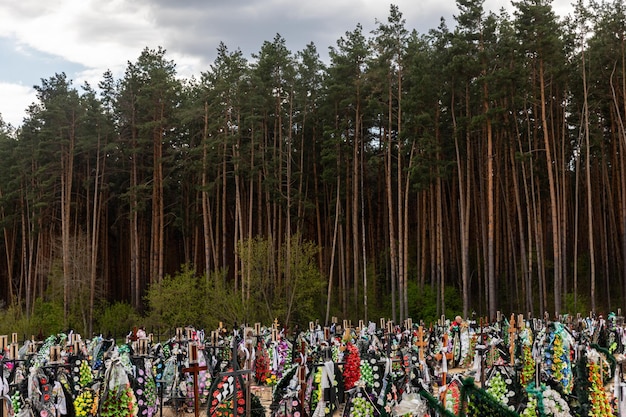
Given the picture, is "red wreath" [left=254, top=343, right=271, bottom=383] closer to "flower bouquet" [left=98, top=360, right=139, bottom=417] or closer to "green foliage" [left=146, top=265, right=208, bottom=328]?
"flower bouquet" [left=98, top=360, right=139, bottom=417]

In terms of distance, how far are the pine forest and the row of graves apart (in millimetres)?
11287

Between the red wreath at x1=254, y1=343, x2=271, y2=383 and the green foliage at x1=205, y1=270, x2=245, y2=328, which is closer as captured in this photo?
the red wreath at x1=254, y1=343, x2=271, y2=383

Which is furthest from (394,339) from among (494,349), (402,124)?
(402,124)

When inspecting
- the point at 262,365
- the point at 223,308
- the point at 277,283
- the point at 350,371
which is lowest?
the point at 262,365

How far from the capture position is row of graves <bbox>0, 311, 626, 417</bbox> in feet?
19.8

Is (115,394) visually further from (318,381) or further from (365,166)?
(365,166)

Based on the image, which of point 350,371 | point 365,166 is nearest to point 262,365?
point 350,371

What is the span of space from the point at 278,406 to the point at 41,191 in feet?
95.1

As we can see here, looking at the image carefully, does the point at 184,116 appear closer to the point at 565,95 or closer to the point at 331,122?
the point at 331,122

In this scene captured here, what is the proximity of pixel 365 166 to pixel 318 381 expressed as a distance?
2589 cm

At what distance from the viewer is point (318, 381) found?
9.37 metres

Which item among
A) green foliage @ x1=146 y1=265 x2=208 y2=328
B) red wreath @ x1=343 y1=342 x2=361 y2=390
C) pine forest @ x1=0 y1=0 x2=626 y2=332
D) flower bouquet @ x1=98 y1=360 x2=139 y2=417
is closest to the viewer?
flower bouquet @ x1=98 y1=360 x2=139 y2=417

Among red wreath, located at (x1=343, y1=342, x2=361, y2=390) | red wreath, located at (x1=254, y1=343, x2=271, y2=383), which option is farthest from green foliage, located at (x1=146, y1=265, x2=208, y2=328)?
red wreath, located at (x1=343, y1=342, x2=361, y2=390)

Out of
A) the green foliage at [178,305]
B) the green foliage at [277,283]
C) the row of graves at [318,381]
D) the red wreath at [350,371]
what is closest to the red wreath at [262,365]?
the row of graves at [318,381]
